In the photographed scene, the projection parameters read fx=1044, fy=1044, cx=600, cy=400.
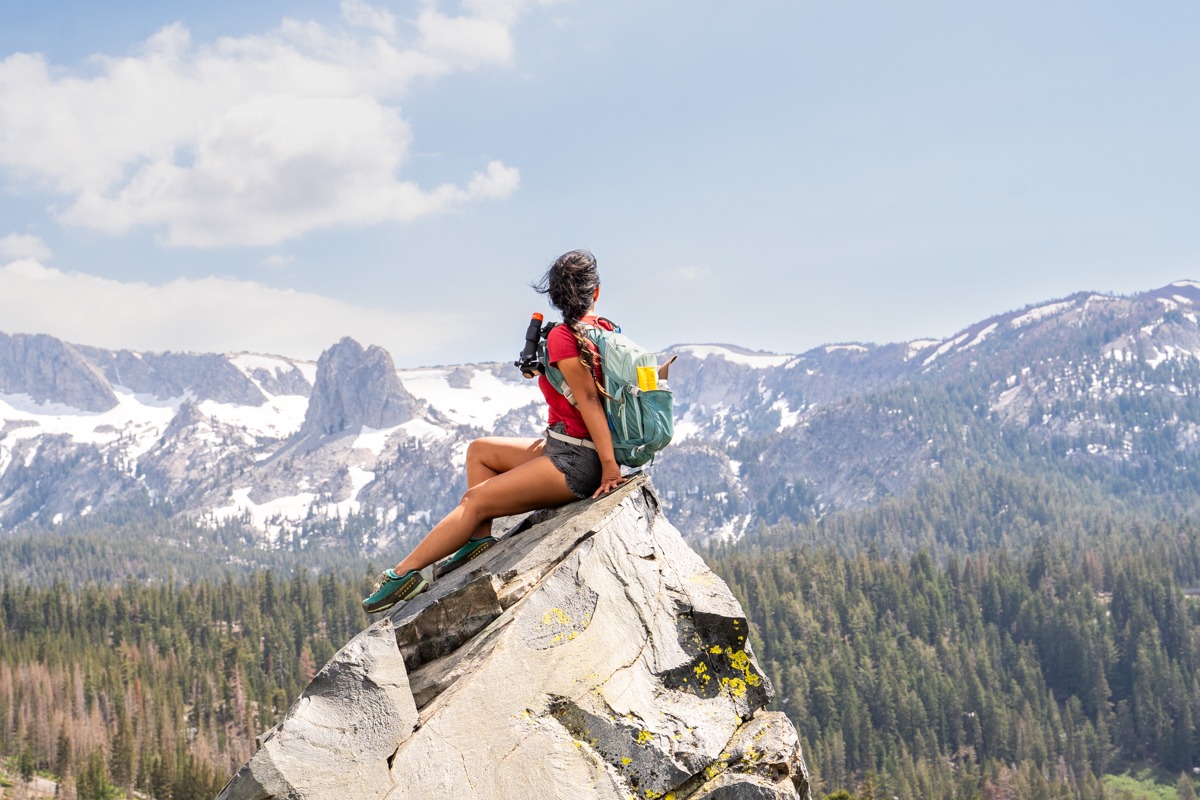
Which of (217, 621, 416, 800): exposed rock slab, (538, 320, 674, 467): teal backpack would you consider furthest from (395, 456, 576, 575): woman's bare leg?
(217, 621, 416, 800): exposed rock slab

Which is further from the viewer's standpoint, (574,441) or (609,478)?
(574,441)

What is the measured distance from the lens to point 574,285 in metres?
13.2

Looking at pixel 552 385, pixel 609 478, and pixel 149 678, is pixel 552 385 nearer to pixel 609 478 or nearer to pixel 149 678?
pixel 609 478

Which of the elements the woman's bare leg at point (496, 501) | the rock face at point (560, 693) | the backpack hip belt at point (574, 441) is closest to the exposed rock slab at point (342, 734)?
the rock face at point (560, 693)

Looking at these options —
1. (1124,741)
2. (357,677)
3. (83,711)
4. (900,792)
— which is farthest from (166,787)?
(1124,741)

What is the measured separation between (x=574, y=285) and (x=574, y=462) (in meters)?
2.29

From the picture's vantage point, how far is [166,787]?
346ft

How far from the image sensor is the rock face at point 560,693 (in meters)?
10.3

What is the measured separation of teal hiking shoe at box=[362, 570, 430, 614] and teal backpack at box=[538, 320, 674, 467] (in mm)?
3110

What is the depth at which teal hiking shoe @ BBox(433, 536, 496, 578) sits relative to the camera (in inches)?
555

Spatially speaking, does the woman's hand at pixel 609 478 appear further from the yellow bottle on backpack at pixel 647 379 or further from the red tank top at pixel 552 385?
the yellow bottle on backpack at pixel 647 379

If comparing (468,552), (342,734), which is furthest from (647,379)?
(342,734)

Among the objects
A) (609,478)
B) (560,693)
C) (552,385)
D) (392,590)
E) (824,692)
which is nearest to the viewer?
(560,693)

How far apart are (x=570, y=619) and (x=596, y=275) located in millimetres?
4418
